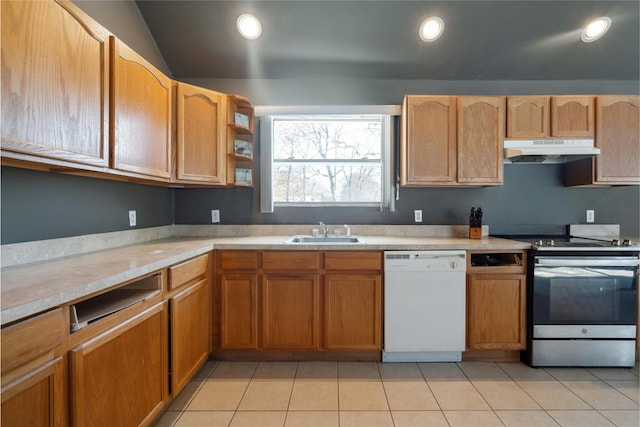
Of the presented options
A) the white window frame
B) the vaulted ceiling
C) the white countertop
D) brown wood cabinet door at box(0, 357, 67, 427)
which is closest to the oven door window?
the white countertop

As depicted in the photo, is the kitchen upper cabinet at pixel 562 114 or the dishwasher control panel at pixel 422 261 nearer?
the dishwasher control panel at pixel 422 261

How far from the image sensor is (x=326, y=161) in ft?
9.84

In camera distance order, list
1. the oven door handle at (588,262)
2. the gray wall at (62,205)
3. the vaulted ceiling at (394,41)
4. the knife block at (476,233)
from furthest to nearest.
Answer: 1. the knife block at (476,233)
2. the vaulted ceiling at (394,41)
3. the oven door handle at (588,262)
4. the gray wall at (62,205)

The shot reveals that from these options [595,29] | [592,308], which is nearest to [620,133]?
[595,29]

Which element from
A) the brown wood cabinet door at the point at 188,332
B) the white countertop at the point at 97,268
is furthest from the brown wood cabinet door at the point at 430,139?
the brown wood cabinet door at the point at 188,332

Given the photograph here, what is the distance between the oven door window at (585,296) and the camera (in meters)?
2.22

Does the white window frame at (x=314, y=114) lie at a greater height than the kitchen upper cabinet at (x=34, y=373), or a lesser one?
greater

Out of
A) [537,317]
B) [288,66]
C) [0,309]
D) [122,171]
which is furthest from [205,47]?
[537,317]

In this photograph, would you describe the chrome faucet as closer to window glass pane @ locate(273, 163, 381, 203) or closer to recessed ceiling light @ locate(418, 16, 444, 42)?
window glass pane @ locate(273, 163, 381, 203)

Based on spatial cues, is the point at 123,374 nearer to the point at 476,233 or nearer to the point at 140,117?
the point at 140,117

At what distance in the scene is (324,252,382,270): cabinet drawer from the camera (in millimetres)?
2260

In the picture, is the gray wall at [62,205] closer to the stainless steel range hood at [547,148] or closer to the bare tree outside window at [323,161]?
the bare tree outside window at [323,161]

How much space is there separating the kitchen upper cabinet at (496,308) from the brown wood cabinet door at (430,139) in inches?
29.7

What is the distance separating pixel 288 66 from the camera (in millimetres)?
2797
